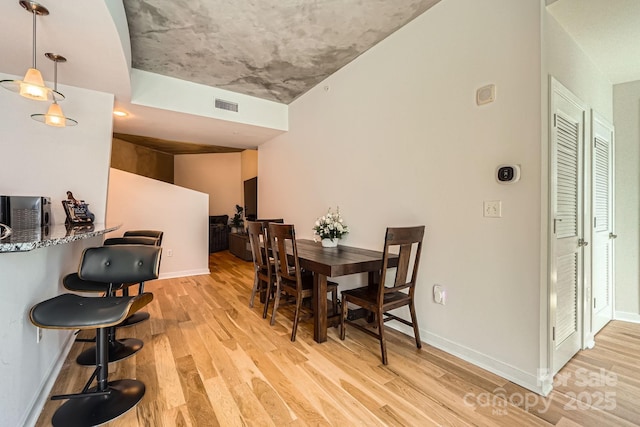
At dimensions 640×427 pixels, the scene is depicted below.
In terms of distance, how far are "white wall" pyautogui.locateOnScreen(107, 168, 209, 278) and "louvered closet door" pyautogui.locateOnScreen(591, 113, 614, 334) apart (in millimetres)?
5436

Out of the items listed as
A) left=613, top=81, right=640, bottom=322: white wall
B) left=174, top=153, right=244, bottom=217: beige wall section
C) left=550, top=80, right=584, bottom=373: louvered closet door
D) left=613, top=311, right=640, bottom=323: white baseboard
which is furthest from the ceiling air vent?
left=613, top=311, right=640, bottom=323: white baseboard

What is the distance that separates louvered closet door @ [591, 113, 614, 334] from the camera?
2611 mm

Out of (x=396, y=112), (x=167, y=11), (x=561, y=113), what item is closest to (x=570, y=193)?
(x=561, y=113)

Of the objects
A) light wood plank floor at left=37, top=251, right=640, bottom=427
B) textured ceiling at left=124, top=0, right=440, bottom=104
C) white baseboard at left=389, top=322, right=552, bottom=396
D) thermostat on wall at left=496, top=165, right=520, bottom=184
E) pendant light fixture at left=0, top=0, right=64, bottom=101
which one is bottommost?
light wood plank floor at left=37, top=251, right=640, bottom=427

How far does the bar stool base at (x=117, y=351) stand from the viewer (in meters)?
2.21

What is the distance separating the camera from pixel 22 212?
2.14 meters

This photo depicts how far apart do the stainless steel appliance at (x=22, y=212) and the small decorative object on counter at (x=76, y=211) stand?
48 cm

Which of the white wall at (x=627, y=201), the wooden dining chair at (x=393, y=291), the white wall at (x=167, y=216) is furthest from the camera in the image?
the white wall at (x=167, y=216)

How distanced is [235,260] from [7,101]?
14.7 feet

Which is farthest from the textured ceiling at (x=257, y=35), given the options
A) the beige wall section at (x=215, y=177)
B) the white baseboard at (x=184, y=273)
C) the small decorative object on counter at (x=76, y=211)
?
the beige wall section at (x=215, y=177)

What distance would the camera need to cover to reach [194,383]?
1940 millimetres

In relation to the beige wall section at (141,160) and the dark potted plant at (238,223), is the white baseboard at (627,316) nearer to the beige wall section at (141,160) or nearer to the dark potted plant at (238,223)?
the dark potted plant at (238,223)

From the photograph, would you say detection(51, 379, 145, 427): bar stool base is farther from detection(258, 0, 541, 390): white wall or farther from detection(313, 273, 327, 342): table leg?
detection(258, 0, 541, 390): white wall

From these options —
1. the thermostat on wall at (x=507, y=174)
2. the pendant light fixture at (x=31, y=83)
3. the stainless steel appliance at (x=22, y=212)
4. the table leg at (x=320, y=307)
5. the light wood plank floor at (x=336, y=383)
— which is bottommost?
the light wood plank floor at (x=336, y=383)
